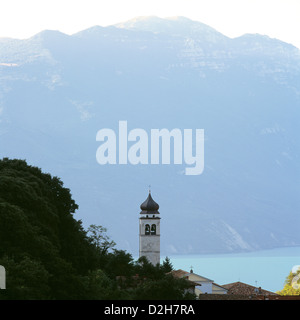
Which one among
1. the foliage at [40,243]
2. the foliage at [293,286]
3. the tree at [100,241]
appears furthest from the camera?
the foliage at [293,286]

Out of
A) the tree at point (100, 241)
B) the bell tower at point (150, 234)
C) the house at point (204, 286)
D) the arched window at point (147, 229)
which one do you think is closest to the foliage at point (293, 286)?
the house at point (204, 286)

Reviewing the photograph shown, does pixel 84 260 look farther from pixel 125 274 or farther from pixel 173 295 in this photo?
pixel 125 274

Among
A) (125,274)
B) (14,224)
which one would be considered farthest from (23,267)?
(125,274)

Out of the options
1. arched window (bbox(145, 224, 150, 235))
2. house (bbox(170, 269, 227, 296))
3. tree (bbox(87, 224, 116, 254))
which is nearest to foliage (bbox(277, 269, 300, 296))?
house (bbox(170, 269, 227, 296))

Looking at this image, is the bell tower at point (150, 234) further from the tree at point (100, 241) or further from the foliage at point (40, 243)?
the foliage at point (40, 243)

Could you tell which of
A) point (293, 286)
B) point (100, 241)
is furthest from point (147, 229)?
point (100, 241)

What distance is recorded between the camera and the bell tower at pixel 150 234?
14488cm

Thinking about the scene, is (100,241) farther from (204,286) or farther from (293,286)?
(204,286)

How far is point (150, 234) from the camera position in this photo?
481ft

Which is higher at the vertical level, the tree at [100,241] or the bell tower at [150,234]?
the bell tower at [150,234]

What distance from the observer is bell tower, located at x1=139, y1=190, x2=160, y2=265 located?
144875mm
